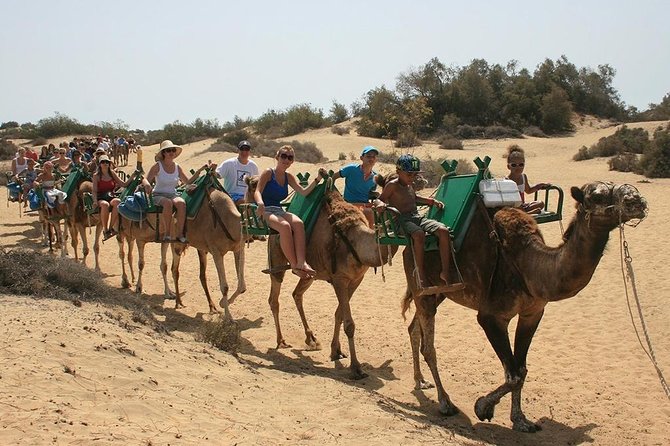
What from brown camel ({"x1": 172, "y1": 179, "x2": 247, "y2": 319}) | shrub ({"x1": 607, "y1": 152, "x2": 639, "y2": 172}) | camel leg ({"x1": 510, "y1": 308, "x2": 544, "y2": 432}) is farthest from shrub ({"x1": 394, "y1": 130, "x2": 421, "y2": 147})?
camel leg ({"x1": 510, "y1": 308, "x2": 544, "y2": 432})

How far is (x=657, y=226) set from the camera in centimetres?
1714

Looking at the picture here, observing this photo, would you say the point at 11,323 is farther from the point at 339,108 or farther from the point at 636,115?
the point at 636,115

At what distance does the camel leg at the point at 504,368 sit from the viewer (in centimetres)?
671

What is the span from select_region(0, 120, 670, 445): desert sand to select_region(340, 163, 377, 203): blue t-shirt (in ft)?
6.86

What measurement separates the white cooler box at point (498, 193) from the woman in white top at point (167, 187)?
5148 millimetres

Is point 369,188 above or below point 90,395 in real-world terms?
above

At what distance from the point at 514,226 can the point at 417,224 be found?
1.04 m

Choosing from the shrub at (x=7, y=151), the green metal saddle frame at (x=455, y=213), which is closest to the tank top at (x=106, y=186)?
the green metal saddle frame at (x=455, y=213)

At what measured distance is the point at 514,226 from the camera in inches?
275

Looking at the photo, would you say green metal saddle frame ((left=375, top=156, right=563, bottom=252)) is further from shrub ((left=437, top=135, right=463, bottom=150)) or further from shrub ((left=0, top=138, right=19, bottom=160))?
shrub ((left=0, top=138, right=19, bottom=160))

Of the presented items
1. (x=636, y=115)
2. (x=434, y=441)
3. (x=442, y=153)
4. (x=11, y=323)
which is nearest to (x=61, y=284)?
(x=11, y=323)

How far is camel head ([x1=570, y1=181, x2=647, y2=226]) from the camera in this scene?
5652 mm

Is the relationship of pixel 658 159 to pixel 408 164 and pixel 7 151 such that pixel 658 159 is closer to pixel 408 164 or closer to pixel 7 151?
pixel 408 164

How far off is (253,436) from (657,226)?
14666mm
